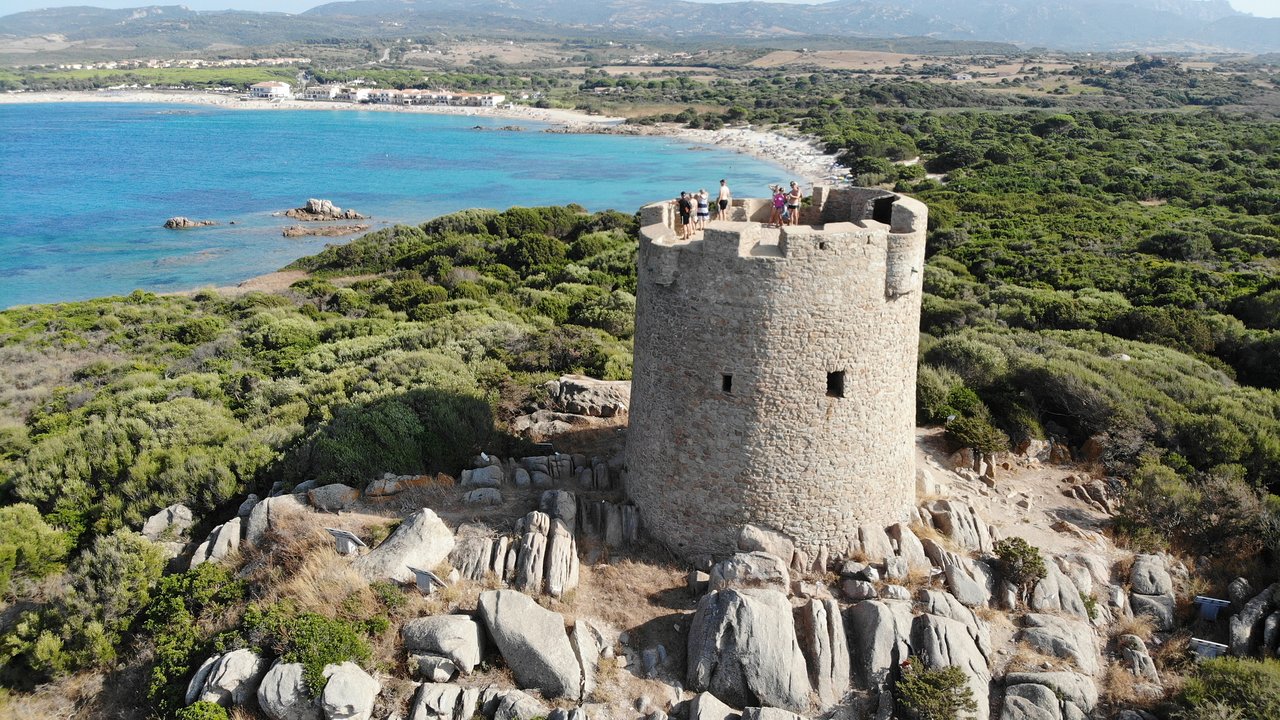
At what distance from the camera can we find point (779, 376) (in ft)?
34.7

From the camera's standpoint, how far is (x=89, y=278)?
44.0 m

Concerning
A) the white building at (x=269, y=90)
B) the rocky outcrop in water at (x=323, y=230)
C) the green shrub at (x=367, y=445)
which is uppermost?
the white building at (x=269, y=90)

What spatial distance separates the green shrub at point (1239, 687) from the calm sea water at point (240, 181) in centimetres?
4459

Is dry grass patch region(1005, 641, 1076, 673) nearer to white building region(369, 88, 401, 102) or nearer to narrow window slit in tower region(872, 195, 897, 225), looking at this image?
narrow window slit in tower region(872, 195, 897, 225)

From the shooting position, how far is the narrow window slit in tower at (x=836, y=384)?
1074cm

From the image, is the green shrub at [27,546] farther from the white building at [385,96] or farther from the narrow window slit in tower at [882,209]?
the white building at [385,96]

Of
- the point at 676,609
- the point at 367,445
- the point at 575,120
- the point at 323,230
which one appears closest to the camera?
the point at 676,609

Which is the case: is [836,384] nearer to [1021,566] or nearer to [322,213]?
[1021,566]

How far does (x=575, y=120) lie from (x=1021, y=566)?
4634 inches

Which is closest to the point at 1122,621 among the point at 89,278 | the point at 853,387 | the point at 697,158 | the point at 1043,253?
the point at 853,387

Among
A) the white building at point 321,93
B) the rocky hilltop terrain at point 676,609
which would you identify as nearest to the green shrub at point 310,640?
the rocky hilltop terrain at point 676,609

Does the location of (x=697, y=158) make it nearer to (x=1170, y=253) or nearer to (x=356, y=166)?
(x=356, y=166)

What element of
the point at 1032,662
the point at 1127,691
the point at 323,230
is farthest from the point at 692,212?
the point at 323,230

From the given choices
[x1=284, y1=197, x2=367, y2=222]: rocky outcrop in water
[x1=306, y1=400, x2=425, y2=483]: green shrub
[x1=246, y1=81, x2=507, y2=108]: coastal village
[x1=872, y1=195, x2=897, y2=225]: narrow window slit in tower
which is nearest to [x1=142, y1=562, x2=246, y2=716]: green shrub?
[x1=306, y1=400, x2=425, y2=483]: green shrub
